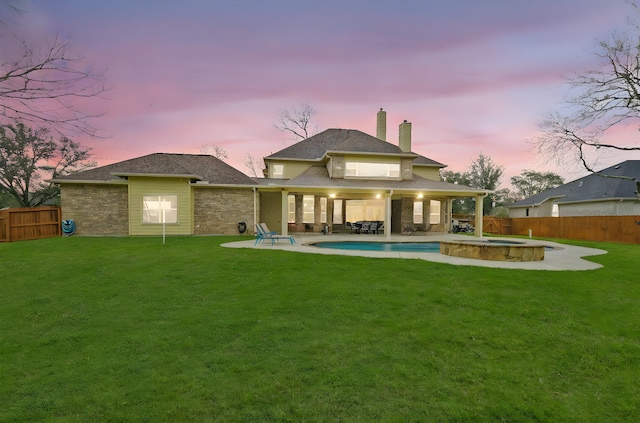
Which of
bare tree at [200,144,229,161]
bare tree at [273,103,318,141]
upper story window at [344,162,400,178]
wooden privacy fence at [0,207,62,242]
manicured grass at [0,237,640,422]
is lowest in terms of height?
manicured grass at [0,237,640,422]

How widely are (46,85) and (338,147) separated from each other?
17.8 m

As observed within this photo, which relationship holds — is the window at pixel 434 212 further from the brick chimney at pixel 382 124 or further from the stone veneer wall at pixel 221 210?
the stone veneer wall at pixel 221 210

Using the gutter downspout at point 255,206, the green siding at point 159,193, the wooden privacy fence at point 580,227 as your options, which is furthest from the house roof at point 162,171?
the wooden privacy fence at point 580,227

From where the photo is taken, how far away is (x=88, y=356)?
4.53 meters

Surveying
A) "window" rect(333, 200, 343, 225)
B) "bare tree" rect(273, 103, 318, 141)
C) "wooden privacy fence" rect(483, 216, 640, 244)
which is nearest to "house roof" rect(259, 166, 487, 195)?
"window" rect(333, 200, 343, 225)

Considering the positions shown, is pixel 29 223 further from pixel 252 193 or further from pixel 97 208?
pixel 252 193

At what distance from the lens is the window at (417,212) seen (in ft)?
76.4

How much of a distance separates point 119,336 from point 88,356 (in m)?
0.60

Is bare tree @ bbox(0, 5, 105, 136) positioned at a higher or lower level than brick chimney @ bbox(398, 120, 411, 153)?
lower

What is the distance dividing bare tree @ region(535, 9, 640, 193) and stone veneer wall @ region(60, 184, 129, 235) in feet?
71.4

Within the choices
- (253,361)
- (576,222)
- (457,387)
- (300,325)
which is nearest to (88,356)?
(253,361)

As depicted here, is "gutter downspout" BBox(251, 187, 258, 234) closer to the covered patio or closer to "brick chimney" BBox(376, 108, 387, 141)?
the covered patio

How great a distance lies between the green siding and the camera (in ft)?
57.0

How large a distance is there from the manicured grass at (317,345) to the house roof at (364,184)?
10223mm
